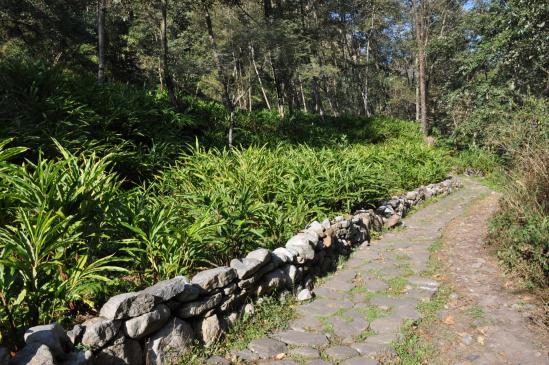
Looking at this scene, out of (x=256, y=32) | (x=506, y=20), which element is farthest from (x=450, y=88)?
(x=256, y=32)

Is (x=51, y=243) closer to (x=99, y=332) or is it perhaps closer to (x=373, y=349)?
(x=99, y=332)

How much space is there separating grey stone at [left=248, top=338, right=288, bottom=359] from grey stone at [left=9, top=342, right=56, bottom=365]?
1391 mm

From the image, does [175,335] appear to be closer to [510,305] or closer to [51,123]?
[510,305]

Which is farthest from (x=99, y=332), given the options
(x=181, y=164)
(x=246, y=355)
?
(x=181, y=164)

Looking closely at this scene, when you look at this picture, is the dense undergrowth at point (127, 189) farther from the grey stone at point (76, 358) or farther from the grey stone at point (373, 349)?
the grey stone at point (373, 349)

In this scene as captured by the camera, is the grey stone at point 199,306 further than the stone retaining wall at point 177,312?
Yes

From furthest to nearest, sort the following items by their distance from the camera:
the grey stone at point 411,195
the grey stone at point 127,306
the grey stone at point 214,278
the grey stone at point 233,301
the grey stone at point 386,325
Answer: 1. the grey stone at point 411,195
2. the grey stone at point 386,325
3. the grey stone at point 233,301
4. the grey stone at point 214,278
5. the grey stone at point 127,306

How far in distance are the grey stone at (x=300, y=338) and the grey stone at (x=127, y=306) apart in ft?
3.53

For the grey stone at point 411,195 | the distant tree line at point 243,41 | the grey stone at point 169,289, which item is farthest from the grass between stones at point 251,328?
the distant tree line at point 243,41

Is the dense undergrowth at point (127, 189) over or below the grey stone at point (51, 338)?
over

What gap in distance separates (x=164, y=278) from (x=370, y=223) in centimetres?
372

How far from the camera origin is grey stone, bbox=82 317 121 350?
2234mm

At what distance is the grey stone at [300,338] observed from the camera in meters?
2.99

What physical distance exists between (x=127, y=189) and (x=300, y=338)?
13.0 feet
